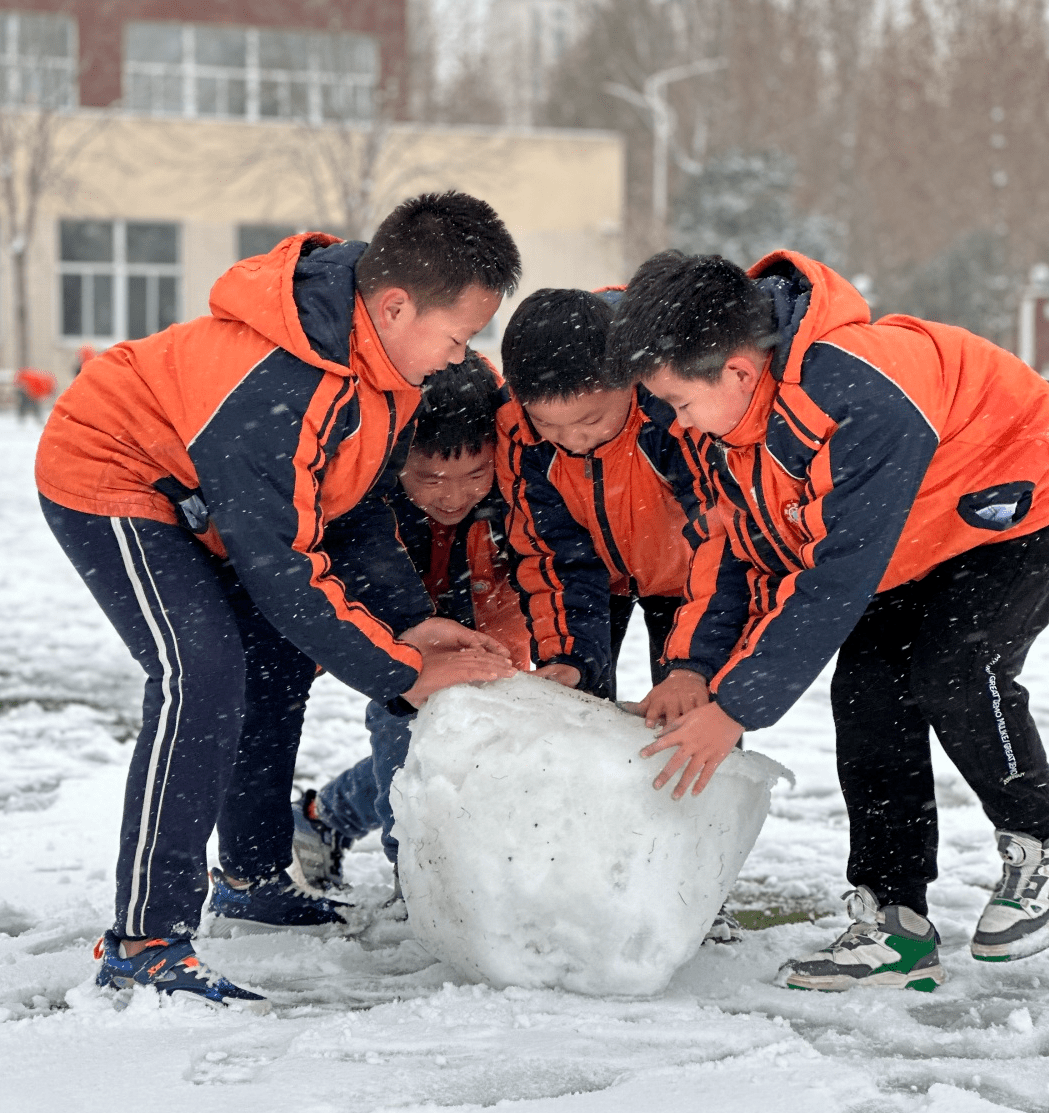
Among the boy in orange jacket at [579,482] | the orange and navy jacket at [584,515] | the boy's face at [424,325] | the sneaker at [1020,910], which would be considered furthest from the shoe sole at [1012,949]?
the boy's face at [424,325]

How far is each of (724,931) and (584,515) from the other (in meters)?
0.90

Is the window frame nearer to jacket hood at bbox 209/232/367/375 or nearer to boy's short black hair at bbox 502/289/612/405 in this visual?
boy's short black hair at bbox 502/289/612/405

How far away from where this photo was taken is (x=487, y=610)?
3.39m

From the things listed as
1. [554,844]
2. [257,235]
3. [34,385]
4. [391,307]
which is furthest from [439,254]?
[257,235]

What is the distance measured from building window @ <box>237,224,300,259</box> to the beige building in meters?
0.03

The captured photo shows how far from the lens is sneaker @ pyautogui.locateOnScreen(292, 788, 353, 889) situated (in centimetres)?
329

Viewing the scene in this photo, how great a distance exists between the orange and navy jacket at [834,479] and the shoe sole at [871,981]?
1.75ft

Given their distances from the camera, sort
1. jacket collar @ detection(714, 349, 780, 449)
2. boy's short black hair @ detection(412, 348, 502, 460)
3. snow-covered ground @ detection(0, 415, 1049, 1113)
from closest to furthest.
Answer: snow-covered ground @ detection(0, 415, 1049, 1113) → jacket collar @ detection(714, 349, 780, 449) → boy's short black hair @ detection(412, 348, 502, 460)

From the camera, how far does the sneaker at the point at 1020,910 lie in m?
2.72

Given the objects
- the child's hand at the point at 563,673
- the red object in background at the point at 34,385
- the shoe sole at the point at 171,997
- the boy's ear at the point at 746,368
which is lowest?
the red object in background at the point at 34,385

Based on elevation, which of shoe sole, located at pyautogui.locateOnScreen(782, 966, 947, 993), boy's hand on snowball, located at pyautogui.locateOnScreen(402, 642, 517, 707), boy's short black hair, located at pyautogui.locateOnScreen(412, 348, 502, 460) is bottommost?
shoe sole, located at pyautogui.locateOnScreen(782, 966, 947, 993)

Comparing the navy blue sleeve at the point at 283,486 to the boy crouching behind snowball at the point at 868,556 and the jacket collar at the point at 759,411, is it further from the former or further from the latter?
the jacket collar at the point at 759,411

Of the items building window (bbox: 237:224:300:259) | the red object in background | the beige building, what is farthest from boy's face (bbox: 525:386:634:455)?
building window (bbox: 237:224:300:259)

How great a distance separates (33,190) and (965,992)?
24845 mm
